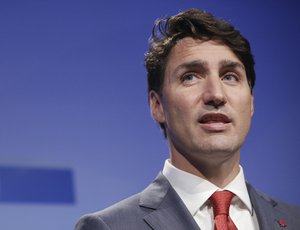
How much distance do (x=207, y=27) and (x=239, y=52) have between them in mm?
135

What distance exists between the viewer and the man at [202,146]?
1596 mm

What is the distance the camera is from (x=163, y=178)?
174cm

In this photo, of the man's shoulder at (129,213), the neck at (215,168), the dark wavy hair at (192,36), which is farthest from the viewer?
the dark wavy hair at (192,36)

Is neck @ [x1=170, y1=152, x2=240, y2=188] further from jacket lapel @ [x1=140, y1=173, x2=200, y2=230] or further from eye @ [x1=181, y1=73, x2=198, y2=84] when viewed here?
eye @ [x1=181, y1=73, x2=198, y2=84]

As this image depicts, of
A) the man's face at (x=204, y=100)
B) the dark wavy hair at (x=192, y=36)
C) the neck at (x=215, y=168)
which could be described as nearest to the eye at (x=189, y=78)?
the man's face at (x=204, y=100)

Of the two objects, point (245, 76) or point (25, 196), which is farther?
point (25, 196)

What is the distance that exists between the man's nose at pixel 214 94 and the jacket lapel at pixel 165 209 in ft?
0.97

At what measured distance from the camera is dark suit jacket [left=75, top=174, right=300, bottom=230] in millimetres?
1557

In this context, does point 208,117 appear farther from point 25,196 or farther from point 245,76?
point 25,196

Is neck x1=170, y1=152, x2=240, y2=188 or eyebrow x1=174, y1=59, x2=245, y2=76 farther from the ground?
eyebrow x1=174, y1=59, x2=245, y2=76

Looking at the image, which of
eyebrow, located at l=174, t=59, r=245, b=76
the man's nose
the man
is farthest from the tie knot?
eyebrow, located at l=174, t=59, r=245, b=76

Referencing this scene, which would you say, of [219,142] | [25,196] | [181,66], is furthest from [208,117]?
[25,196]

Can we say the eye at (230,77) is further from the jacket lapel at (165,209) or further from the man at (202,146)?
the jacket lapel at (165,209)

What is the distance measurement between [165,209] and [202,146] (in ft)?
0.71
